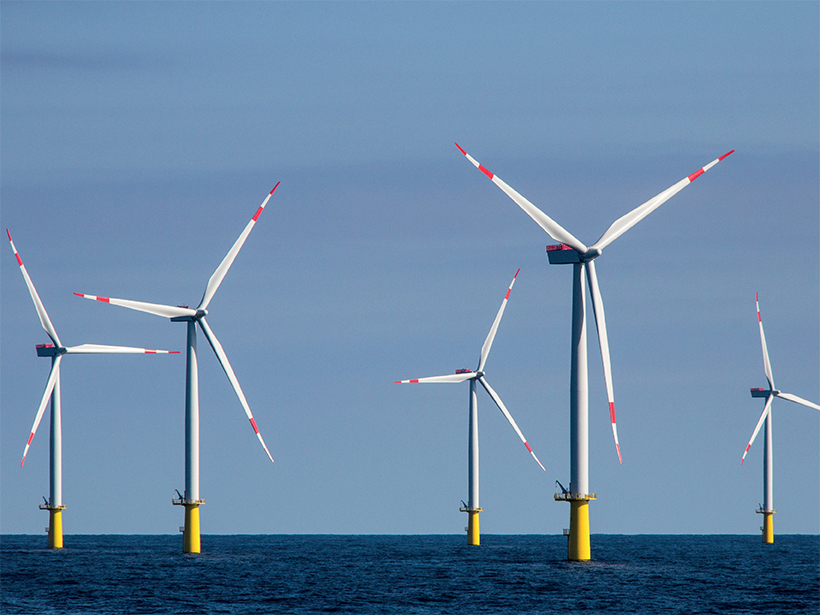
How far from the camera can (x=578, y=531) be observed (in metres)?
96.5

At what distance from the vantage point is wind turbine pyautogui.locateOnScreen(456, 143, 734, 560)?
307ft

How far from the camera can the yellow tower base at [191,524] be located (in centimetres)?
11772

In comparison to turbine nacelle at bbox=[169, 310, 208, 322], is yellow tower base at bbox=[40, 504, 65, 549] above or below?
below

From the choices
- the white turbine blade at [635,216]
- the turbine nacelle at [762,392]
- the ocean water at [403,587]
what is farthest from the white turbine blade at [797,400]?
the white turbine blade at [635,216]

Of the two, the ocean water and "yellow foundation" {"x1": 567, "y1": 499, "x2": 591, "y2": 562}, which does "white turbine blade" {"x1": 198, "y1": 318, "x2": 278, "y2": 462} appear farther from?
"yellow foundation" {"x1": 567, "y1": 499, "x2": 591, "y2": 562}

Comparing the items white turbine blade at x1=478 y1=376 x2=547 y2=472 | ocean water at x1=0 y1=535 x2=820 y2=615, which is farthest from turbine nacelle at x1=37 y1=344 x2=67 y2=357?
white turbine blade at x1=478 y1=376 x2=547 y2=472

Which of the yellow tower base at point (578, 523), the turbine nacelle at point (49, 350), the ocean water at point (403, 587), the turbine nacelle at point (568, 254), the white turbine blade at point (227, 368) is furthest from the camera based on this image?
the turbine nacelle at point (49, 350)

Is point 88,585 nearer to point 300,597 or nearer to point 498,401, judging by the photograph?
point 300,597

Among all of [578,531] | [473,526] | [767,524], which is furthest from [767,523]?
[578,531]

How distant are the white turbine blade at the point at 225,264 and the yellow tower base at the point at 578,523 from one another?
4569 cm

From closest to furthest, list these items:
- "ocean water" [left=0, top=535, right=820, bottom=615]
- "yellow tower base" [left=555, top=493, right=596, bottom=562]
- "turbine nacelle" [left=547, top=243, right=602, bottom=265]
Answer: "ocean water" [left=0, top=535, right=820, bottom=615] < "yellow tower base" [left=555, top=493, right=596, bottom=562] < "turbine nacelle" [left=547, top=243, right=602, bottom=265]

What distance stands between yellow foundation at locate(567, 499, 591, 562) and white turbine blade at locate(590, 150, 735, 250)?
71.4 ft

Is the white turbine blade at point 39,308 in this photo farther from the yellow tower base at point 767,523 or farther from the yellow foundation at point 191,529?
the yellow tower base at point 767,523

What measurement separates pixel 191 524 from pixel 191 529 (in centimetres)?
138
